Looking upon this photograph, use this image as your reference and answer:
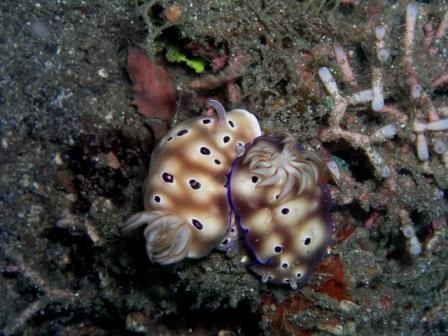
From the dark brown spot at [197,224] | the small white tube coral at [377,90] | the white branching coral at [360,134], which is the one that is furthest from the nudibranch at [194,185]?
the small white tube coral at [377,90]

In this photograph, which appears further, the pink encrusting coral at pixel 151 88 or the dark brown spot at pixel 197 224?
the pink encrusting coral at pixel 151 88

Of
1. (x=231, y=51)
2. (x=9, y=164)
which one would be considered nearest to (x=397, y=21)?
(x=231, y=51)

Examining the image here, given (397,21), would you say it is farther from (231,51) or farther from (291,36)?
(231,51)

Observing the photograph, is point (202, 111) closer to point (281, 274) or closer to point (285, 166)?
point (285, 166)

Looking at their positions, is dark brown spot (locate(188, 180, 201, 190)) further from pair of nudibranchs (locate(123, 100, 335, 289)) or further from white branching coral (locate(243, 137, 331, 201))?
white branching coral (locate(243, 137, 331, 201))

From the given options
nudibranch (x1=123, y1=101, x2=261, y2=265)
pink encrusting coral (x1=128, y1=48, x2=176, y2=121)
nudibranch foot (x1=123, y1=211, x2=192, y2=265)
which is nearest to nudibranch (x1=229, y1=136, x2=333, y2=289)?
nudibranch (x1=123, y1=101, x2=261, y2=265)

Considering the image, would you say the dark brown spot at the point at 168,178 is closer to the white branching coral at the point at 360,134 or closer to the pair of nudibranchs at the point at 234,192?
the pair of nudibranchs at the point at 234,192
